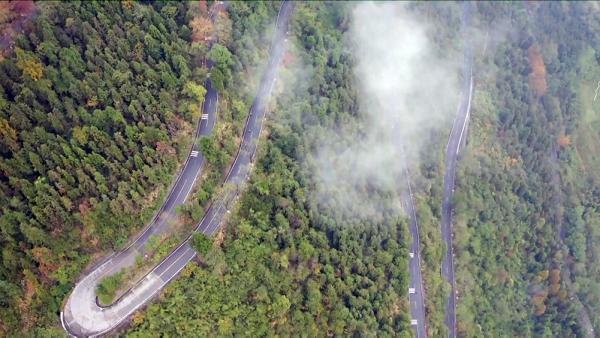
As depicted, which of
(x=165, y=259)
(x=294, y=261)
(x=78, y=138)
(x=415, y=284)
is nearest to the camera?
(x=78, y=138)

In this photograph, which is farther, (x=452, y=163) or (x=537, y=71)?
(x=537, y=71)

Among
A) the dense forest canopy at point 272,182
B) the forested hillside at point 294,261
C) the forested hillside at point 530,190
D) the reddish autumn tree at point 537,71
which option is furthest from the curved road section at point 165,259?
the reddish autumn tree at point 537,71

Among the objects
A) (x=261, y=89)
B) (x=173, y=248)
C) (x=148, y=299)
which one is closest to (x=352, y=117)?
(x=261, y=89)

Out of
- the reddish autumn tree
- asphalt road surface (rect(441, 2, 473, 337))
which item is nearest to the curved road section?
asphalt road surface (rect(441, 2, 473, 337))

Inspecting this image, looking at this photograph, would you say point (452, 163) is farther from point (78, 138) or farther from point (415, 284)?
point (78, 138)

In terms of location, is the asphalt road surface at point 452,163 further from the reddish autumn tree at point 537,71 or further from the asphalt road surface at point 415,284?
the reddish autumn tree at point 537,71

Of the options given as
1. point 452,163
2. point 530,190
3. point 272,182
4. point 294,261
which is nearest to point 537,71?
point 530,190
